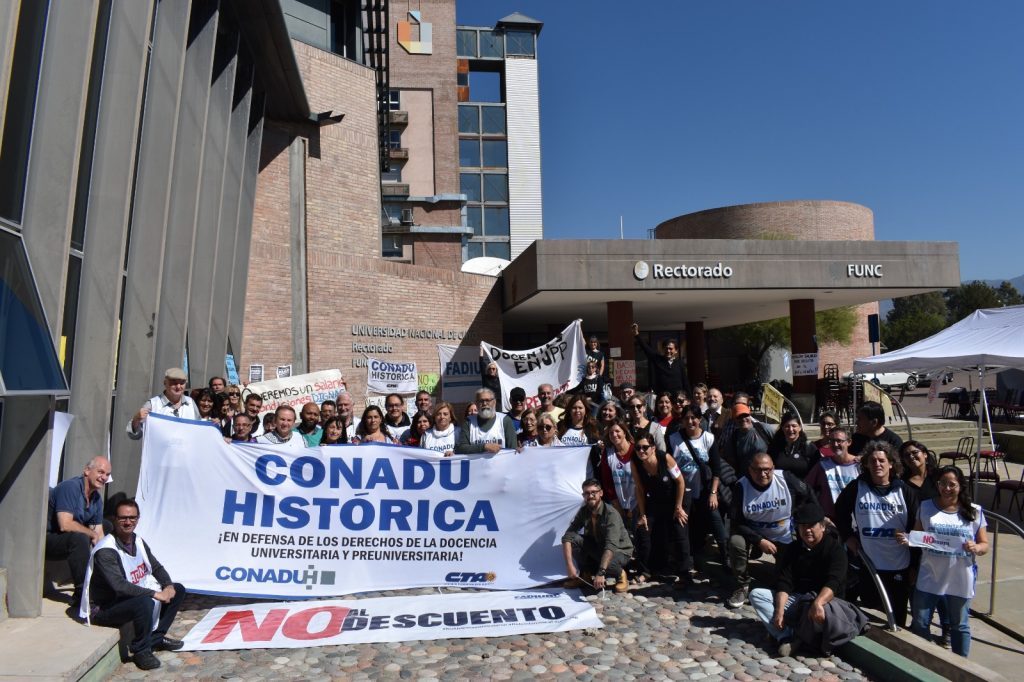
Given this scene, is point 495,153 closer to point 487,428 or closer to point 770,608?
point 487,428

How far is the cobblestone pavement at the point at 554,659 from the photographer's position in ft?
17.1

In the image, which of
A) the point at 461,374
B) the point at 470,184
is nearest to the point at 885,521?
the point at 461,374

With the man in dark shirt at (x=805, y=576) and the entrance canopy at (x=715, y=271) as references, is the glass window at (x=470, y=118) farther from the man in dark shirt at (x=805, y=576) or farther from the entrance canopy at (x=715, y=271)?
the man in dark shirt at (x=805, y=576)

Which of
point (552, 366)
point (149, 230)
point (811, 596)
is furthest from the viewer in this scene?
point (552, 366)

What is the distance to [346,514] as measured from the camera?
23.2 feet

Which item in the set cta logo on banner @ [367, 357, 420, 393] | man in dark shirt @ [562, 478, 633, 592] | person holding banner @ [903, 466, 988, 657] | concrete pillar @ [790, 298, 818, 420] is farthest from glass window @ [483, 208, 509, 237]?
Result: person holding banner @ [903, 466, 988, 657]

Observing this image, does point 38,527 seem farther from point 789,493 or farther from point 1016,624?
point 1016,624

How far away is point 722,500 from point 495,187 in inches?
2167

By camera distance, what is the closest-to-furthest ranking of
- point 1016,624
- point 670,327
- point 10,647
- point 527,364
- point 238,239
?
point 10,647 → point 1016,624 → point 527,364 → point 238,239 → point 670,327

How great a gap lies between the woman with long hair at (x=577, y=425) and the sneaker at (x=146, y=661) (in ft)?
13.8

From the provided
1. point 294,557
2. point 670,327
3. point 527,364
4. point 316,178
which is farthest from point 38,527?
point 670,327

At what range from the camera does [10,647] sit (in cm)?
530

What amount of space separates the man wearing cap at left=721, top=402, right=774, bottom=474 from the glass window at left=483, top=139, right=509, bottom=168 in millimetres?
55268

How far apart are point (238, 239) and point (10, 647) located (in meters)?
13.3
